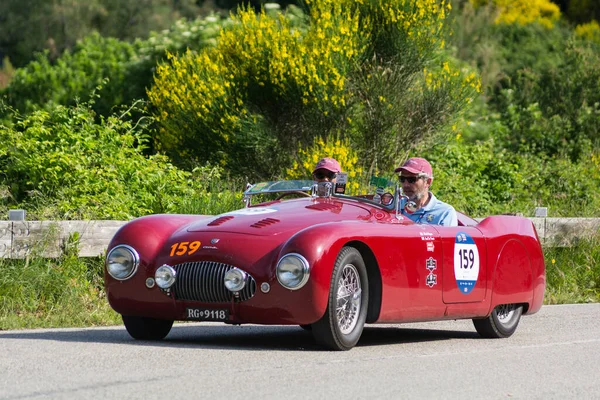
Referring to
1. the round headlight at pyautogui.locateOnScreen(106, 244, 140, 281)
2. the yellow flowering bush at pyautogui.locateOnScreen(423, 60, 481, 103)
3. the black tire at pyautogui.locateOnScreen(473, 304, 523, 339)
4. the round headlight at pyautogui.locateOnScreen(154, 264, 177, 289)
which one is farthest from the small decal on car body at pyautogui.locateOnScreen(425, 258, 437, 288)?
the yellow flowering bush at pyautogui.locateOnScreen(423, 60, 481, 103)

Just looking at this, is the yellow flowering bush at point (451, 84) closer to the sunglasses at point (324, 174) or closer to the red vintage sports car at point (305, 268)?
the sunglasses at point (324, 174)


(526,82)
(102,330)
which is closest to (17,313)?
(102,330)

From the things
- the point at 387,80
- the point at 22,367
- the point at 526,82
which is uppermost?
the point at 22,367

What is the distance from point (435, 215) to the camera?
9.82 meters

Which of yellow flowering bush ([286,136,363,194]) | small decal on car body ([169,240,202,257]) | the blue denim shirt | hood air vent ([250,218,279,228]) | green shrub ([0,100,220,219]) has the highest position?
hood air vent ([250,218,279,228])

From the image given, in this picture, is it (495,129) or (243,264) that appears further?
(495,129)

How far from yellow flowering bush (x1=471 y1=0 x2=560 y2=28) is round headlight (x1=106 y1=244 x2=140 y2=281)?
167 feet

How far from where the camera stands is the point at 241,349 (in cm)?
815

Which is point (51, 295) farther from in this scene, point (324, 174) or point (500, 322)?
point (500, 322)

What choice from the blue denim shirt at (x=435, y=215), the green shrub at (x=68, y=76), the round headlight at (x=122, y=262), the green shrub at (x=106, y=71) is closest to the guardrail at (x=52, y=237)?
the round headlight at (x=122, y=262)

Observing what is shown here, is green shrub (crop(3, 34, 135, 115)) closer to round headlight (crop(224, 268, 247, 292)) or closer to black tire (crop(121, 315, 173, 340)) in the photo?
black tire (crop(121, 315, 173, 340))

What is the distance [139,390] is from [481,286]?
13.5ft

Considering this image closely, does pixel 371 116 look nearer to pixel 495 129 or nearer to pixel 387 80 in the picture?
pixel 387 80

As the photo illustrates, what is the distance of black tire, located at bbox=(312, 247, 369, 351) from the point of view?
8.01 m
